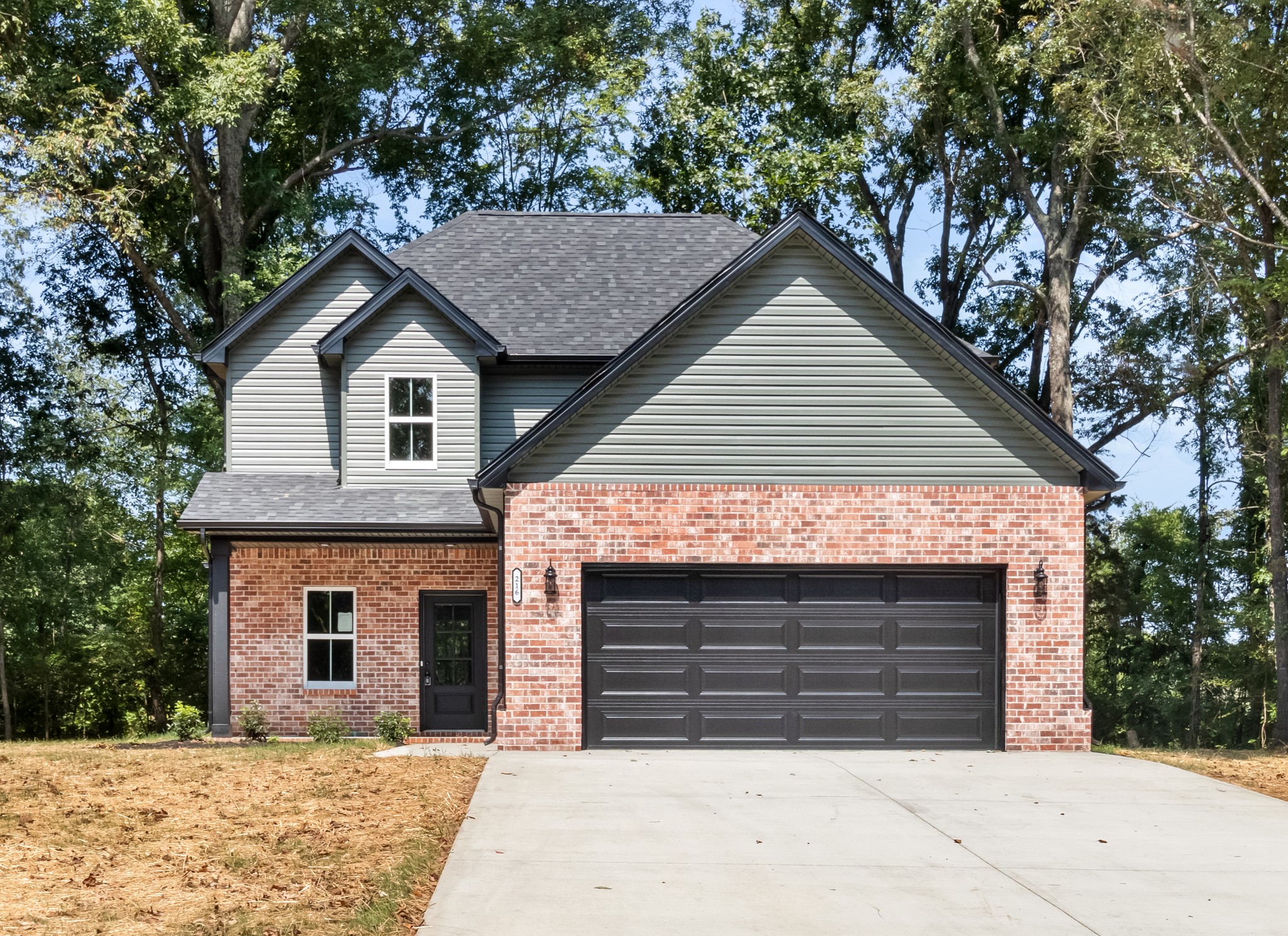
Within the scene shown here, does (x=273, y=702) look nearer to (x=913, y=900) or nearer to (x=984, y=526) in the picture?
(x=984, y=526)

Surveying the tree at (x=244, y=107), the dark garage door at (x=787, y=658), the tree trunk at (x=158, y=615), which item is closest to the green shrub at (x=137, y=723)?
the tree trunk at (x=158, y=615)

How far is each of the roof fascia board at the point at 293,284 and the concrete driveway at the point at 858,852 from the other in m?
8.66

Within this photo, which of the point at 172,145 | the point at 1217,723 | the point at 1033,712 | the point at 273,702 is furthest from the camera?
the point at 1217,723

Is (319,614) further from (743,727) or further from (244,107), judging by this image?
(244,107)

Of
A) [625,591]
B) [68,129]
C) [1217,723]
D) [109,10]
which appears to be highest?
[109,10]

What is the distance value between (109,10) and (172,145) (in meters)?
3.92

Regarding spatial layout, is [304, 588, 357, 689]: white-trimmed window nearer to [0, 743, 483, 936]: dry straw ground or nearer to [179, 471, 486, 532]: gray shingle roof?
[179, 471, 486, 532]: gray shingle roof

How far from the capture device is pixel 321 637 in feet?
57.8

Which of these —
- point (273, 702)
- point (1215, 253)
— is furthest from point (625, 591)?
point (1215, 253)

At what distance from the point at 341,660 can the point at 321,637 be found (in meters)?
0.47

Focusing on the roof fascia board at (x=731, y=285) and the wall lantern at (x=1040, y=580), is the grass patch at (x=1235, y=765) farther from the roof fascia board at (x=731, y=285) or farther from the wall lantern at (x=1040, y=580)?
the roof fascia board at (x=731, y=285)

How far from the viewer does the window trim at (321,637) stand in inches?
690

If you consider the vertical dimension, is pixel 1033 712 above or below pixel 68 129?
below

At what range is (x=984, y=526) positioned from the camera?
15000 millimetres
